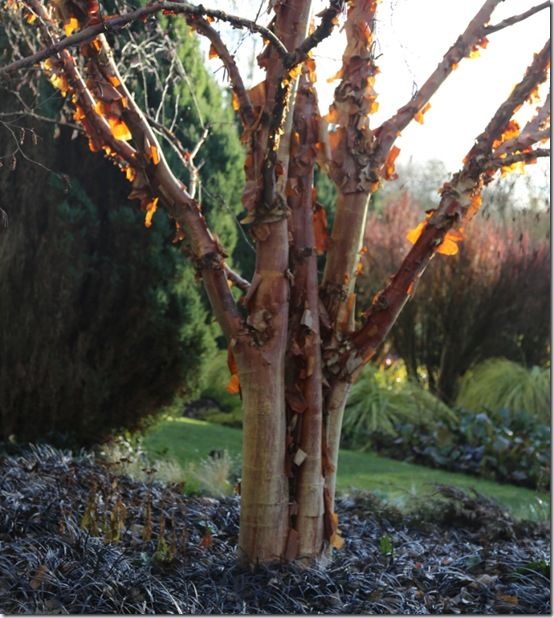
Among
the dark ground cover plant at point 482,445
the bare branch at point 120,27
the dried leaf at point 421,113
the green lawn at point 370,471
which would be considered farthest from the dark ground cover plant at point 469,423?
the bare branch at point 120,27

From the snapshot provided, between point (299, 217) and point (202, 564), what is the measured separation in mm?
1334

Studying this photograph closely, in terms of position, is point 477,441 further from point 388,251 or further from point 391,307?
point 391,307

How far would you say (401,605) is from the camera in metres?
2.90

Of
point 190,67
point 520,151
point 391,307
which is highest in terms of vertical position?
point 190,67

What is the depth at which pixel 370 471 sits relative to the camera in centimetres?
707

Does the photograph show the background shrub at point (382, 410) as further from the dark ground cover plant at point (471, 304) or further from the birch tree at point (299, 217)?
the birch tree at point (299, 217)

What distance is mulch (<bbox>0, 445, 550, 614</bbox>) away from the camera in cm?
283

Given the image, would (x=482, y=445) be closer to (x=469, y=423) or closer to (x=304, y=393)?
(x=469, y=423)

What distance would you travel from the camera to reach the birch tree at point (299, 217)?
3121 millimetres

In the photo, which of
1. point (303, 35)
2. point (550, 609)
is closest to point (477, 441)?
point (550, 609)

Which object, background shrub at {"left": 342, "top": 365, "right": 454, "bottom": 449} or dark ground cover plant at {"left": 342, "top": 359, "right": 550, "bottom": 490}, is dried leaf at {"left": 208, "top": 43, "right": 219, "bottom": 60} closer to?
dark ground cover plant at {"left": 342, "top": 359, "right": 550, "bottom": 490}

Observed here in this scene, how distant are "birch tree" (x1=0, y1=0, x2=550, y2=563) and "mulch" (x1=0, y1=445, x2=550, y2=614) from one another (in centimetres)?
21

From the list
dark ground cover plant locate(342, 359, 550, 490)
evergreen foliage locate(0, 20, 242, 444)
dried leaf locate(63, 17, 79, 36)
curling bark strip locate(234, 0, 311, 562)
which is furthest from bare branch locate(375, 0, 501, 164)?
dark ground cover plant locate(342, 359, 550, 490)

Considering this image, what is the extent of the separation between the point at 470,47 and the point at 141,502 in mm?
2533
